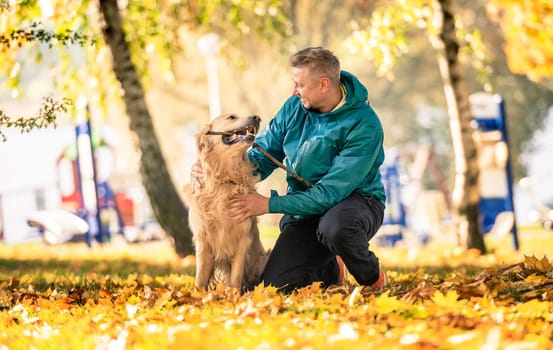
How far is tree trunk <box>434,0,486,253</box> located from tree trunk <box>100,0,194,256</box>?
135 inches

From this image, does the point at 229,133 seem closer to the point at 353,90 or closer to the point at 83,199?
the point at 353,90

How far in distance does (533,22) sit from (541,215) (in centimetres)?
576

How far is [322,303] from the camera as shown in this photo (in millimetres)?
4285

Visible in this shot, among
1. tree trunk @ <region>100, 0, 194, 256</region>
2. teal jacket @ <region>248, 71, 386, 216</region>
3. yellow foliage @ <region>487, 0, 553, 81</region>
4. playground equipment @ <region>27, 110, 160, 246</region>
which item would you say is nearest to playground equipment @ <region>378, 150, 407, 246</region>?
yellow foliage @ <region>487, 0, 553, 81</region>

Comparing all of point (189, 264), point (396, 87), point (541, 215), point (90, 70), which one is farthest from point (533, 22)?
point (396, 87)

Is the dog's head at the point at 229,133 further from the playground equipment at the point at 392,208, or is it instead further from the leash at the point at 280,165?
the playground equipment at the point at 392,208

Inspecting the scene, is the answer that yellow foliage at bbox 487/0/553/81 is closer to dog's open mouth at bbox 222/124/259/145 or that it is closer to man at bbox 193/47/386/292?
man at bbox 193/47/386/292

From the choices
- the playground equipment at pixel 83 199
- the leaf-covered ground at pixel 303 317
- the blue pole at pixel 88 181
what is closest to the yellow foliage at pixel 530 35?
the playground equipment at pixel 83 199

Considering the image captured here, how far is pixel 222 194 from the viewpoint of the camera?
5496 millimetres

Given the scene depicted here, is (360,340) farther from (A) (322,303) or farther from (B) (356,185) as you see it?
(B) (356,185)

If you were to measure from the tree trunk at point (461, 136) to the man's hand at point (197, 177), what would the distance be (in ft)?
19.3

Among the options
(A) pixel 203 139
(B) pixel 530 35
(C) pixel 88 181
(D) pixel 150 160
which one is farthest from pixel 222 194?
(B) pixel 530 35

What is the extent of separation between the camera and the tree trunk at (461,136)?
35.6 feet

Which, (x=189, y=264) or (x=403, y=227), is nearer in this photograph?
(x=189, y=264)
